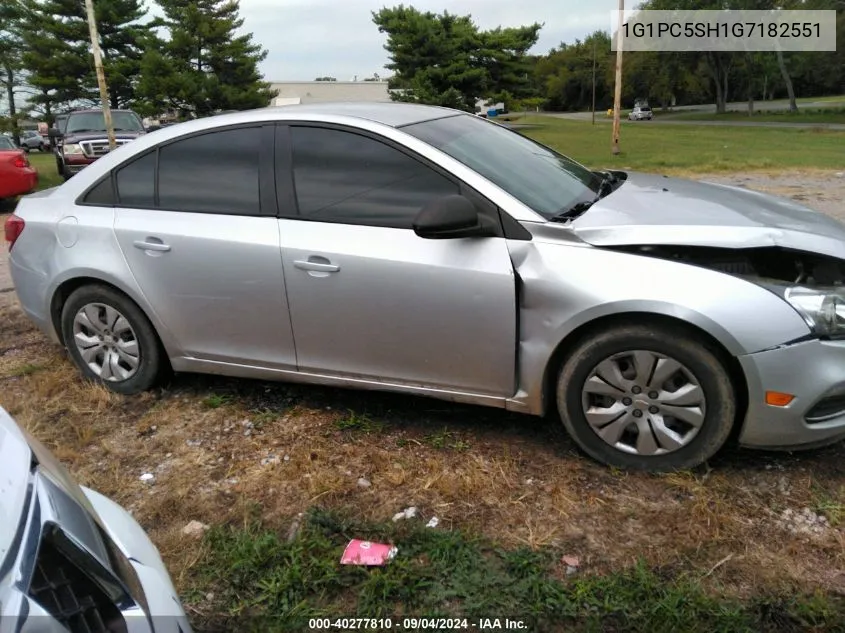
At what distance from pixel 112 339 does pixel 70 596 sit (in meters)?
2.89

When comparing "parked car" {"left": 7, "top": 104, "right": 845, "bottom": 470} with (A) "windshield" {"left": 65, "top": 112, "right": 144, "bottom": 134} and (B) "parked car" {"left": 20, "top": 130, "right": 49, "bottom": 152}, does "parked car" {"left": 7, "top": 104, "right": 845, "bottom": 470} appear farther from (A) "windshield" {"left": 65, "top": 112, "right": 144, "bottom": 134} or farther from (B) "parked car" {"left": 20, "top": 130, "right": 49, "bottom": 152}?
(B) "parked car" {"left": 20, "top": 130, "right": 49, "bottom": 152}

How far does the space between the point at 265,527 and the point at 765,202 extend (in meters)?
2.92

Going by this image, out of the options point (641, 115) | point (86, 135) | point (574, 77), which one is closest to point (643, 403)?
point (86, 135)

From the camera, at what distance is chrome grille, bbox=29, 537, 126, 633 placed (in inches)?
49.3

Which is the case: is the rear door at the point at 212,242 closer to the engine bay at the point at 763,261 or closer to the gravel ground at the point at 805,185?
the engine bay at the point at 763,261

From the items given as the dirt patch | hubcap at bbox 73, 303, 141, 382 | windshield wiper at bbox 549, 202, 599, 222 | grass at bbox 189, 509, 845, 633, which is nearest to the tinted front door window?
windshield wiper at bbox 549, 202, 599, 222

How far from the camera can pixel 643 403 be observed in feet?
9.55

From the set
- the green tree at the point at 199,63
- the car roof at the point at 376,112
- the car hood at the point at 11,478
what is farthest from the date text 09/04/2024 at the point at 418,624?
the green tree at the point at 199,63

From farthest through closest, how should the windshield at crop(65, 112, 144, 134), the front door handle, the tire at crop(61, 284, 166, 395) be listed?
1. the windshield at crop(65, 112, 144, 134)
2. the tire at crop(61, 284, 166, 395)
3. the front door handle

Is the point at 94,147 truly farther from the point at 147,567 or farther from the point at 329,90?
the point at 329,90

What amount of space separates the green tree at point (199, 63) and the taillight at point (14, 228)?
3540 centimetres

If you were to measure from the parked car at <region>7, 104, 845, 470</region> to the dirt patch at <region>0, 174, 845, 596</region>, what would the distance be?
7.9 inches

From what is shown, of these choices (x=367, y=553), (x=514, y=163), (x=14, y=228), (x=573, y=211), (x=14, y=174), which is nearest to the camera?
(x=367, y=553)

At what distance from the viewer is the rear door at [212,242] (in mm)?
3455
